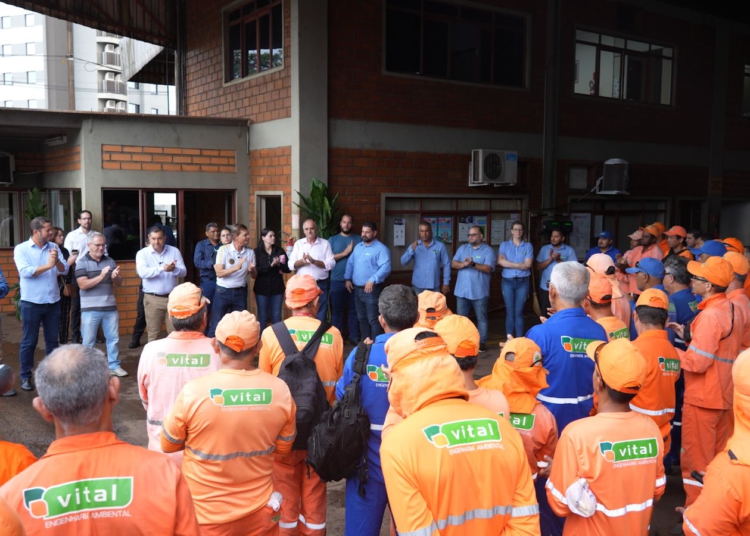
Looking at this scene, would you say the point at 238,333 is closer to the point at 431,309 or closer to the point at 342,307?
the point at 431,309

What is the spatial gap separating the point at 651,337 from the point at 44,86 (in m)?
54.8

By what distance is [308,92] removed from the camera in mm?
10000

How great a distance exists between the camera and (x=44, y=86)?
162 feet

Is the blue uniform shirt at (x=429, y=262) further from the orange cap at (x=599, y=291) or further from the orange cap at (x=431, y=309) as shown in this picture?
the orange cap at (x=431, y=309)

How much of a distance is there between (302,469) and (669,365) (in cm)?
258

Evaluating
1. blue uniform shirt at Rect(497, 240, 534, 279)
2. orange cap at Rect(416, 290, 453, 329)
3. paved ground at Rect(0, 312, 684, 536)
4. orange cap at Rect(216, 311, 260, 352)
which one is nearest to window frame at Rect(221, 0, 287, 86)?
blue uniform shirt at Rect(497, 240, 534, 279)

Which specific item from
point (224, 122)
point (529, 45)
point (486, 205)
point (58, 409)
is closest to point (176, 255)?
point (224, 122)

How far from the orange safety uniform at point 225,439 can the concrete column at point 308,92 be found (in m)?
7.24

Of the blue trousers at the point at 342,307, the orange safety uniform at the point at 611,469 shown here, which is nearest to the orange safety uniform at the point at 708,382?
the orange safety uniform at the point at 611,469

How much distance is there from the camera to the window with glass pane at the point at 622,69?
13438mm

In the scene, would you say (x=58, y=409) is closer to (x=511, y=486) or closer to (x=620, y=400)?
(x=511, y=486)

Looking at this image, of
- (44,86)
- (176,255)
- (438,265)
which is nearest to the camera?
(176,255)

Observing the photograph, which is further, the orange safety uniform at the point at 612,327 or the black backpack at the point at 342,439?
the orange safety uniform at the point at 612,327

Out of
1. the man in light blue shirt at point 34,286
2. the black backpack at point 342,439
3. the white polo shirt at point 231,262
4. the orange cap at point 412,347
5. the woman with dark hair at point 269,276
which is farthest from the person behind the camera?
the woman with dark hair at point 269,276
